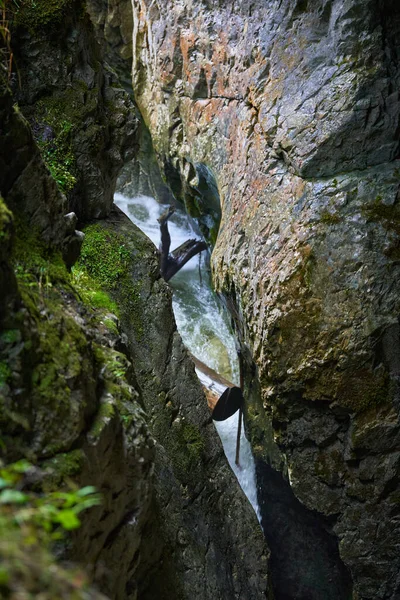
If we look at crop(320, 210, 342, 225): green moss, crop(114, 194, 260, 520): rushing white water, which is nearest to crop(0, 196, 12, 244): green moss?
crop(320, 210, 342, 225): green moss

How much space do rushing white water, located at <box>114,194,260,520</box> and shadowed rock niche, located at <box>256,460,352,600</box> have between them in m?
0.87

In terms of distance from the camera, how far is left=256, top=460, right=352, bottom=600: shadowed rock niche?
22.4ft

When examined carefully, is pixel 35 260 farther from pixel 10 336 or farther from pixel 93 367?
pixel 10 336

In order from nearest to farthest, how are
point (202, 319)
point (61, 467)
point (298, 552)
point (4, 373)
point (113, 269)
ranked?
point (4, 373) → point (61, 467) → point (113, 269) → point (298, 552) → point (202, 319)

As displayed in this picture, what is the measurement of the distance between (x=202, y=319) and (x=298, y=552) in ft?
17.8

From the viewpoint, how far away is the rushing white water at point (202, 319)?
927 cm

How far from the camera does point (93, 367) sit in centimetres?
296

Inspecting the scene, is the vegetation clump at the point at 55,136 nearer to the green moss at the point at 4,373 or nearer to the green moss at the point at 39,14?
the green moss at the point at 39,14

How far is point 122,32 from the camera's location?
35.9 ft

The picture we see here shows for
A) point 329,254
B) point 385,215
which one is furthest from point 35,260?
point 385,215

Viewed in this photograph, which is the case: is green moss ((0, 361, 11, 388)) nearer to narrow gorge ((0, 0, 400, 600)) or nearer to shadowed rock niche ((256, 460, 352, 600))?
narrow gorge ((0, 0, 400, 600))

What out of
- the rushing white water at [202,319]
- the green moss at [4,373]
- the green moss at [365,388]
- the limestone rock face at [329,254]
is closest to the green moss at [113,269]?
the limestone rock face at [329,254]

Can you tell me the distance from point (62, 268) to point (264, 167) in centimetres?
344

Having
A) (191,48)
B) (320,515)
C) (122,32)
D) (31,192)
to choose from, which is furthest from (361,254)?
(122,32)
